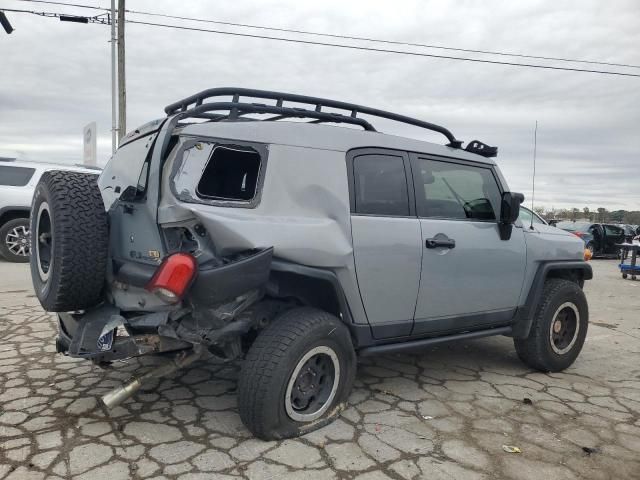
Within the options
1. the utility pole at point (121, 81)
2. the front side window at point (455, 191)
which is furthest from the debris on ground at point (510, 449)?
the utility pole at point (121, 81)

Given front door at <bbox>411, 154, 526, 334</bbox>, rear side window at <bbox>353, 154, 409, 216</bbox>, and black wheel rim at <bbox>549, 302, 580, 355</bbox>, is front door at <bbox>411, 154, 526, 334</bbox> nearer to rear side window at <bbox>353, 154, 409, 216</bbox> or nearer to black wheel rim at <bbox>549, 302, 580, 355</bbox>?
rear side window at <bbox>353, 154, 409, 216</bbox>

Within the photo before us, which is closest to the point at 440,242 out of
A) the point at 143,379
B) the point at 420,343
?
the point at 420,343

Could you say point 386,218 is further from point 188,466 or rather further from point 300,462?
point 188,466

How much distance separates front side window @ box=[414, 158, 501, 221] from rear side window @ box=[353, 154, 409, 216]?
0.51 feet

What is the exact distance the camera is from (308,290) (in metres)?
3.24

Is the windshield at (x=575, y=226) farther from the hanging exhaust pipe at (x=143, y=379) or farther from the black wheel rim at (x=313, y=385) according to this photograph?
the hanging exhaust pipe at (x=143, y=379)

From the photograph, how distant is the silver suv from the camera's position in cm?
286

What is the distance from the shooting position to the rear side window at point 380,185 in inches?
133

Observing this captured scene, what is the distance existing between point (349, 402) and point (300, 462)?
3.13 feet

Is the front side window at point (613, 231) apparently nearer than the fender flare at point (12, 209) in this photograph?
No

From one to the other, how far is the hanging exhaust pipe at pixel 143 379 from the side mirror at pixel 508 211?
248 cm

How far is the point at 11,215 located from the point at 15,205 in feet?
1.16

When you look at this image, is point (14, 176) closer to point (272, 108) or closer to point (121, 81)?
point (121, 81)

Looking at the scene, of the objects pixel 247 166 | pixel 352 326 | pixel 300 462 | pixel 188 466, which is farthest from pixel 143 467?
pixel 247 166
